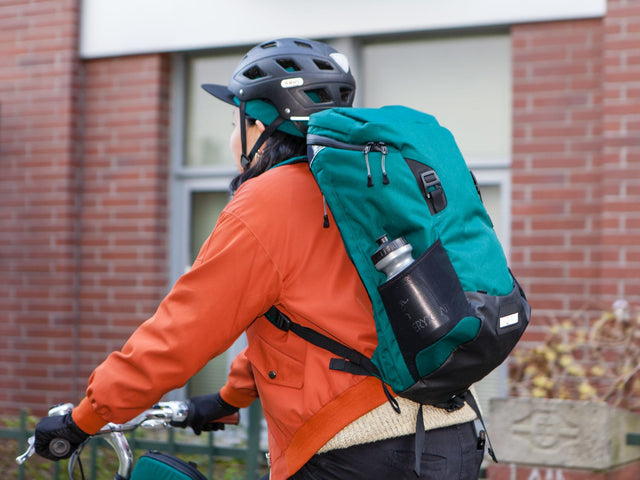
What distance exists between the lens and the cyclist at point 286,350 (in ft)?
6.84

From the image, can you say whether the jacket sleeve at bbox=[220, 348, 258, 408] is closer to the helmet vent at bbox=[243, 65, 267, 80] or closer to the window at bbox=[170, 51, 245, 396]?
the helmet vent at bbox=[243, 65, 267, 80]

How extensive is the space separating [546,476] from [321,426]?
6.21ft

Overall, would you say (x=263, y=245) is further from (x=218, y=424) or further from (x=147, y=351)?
Result: (x=218, y=424)

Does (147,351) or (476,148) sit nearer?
(147,351)

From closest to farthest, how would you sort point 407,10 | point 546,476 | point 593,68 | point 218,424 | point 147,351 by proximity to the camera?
point 147,351 → point 218,424 → point 546,476 → point 593,68 → point 407,10

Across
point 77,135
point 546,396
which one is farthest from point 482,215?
point 77,135

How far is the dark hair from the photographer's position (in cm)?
247

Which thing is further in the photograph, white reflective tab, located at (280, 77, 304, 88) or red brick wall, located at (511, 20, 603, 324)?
red brick wall, located at (511, 20, 603, 324)

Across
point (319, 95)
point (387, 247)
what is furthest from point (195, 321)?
point (319, 95)

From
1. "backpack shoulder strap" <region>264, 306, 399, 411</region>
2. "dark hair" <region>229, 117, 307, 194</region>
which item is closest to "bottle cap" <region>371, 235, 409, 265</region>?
"backpack shoulder strap" <region>264, 306, 399, 411</region>

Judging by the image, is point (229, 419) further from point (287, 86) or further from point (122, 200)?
point (122, 200)

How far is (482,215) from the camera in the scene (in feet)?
7.05

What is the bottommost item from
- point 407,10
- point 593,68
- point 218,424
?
point 218,424

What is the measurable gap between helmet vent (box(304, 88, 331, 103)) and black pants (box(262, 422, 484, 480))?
1.00 m
